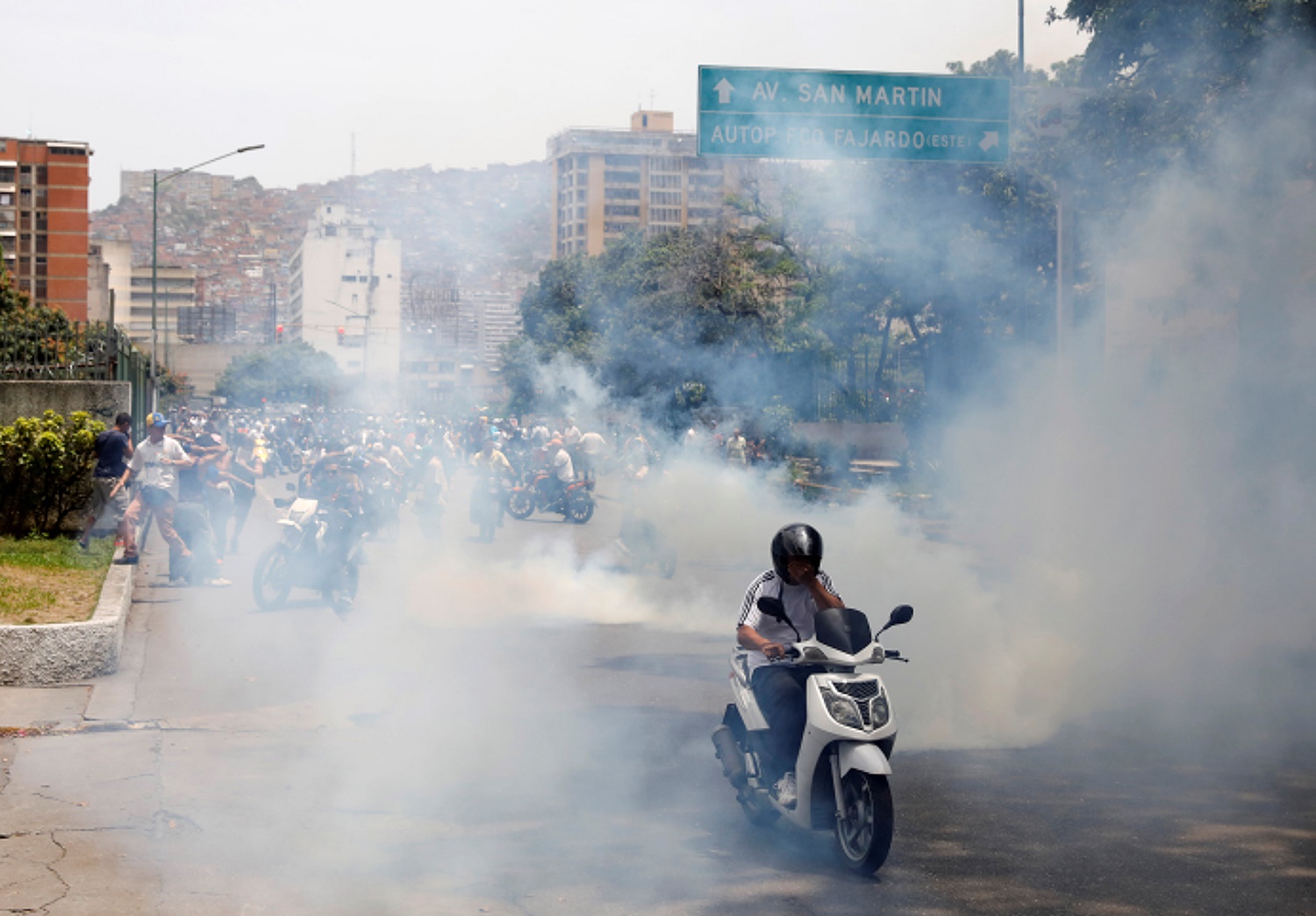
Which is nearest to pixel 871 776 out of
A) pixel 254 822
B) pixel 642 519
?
pixel 254 822

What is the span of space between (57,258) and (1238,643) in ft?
379

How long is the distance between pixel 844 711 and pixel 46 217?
120337mm

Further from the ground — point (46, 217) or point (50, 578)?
point (46, 217)

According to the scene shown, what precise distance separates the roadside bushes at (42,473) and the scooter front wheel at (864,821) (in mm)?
10945

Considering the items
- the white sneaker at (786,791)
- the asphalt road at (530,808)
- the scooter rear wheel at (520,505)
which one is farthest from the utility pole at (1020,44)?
the white sneaker at (786,791)

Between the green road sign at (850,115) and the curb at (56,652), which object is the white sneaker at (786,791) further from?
the green road sign at (850,115)

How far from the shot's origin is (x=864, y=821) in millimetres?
4855

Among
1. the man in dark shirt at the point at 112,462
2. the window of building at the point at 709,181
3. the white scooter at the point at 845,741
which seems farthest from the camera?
the window of building at the point at 709,181

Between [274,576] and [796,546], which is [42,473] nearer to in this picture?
[274,576]

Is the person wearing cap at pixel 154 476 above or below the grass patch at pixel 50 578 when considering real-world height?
above

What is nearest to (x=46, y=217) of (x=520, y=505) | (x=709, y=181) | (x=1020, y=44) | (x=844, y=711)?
(x=709, y=181)

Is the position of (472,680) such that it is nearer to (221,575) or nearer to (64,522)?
(221,575)

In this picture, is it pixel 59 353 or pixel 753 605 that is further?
pixel 59 353

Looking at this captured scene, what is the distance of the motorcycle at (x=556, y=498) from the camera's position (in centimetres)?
2092
